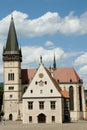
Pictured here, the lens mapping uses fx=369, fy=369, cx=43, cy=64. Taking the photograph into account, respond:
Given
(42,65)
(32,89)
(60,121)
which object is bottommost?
(60,121)

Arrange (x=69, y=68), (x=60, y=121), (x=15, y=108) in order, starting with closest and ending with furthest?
(x=60, y=121) < (x=15, y=108) < (x=69, y=68)

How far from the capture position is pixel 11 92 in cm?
10969

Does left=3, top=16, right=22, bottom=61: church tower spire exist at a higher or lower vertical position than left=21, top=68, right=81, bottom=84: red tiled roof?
higher

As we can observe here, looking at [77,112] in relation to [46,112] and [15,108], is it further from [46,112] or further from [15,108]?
[46,112]

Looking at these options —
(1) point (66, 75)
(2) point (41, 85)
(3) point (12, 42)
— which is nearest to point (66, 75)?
(1) point (66, 75)

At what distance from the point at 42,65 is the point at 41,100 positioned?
7.31 m

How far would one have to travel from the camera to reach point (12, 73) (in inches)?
4402

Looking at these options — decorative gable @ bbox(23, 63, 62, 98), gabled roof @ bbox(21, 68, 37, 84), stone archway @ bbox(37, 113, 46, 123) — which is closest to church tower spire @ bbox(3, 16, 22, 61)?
gabled roof @ bbox(21, 68, 37, 84)

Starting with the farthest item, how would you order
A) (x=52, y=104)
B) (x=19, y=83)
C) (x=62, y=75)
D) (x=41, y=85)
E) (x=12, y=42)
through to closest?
(x=62, y=75), (x=19, y=83), (x=12, y=42), (x=41, y=85), (x=52, y=104)

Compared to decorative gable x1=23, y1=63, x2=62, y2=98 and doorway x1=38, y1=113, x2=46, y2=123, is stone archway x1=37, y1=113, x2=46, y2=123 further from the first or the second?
decorative gable x1=23, y1=63, x2=62, y2=98

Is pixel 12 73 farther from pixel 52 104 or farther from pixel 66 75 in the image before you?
pixel 52 104

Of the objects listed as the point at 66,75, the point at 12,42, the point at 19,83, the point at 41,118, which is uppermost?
the point at 12,42

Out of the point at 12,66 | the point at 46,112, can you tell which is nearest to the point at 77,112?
the point at 12,66

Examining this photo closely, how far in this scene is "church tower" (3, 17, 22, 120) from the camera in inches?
4272
